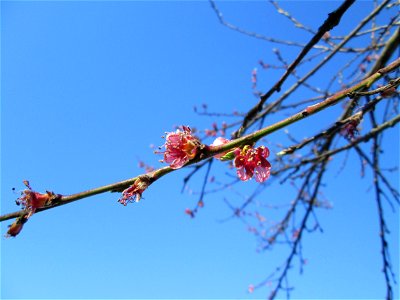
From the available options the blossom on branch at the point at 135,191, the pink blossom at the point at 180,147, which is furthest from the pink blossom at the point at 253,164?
the blossom on branch at the point at 135,191

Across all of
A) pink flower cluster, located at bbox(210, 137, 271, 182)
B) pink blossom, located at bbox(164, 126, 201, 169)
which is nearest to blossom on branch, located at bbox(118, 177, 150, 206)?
pink blossom, located at bbox(164, 126, 201, 169)

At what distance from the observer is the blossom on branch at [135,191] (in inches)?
47.2

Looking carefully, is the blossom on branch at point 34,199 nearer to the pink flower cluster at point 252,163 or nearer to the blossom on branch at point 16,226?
the blossom on branch at point 16,226

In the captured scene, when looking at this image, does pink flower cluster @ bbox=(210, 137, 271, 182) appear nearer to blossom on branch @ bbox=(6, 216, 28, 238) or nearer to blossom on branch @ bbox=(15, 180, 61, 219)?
blossom on branch @ bbox=(15, 180, 61, 219)

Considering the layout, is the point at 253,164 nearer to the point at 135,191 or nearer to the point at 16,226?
the point at 135,191

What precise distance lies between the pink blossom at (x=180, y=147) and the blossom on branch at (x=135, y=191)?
0.10 meters

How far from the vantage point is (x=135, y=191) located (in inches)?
48.5

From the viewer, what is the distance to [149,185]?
121cm

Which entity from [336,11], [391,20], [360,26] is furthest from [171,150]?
[391,20]

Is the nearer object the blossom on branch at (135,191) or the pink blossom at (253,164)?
the blossom on branch at (135,191)

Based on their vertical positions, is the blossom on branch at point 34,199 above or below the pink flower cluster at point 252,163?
below

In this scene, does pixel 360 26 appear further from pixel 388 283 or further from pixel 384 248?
pixel 388 283

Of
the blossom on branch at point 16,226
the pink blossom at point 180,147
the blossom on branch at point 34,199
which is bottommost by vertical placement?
the blossom on branch at point 16,226

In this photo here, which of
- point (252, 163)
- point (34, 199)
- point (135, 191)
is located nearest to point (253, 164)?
point (252, 163)
